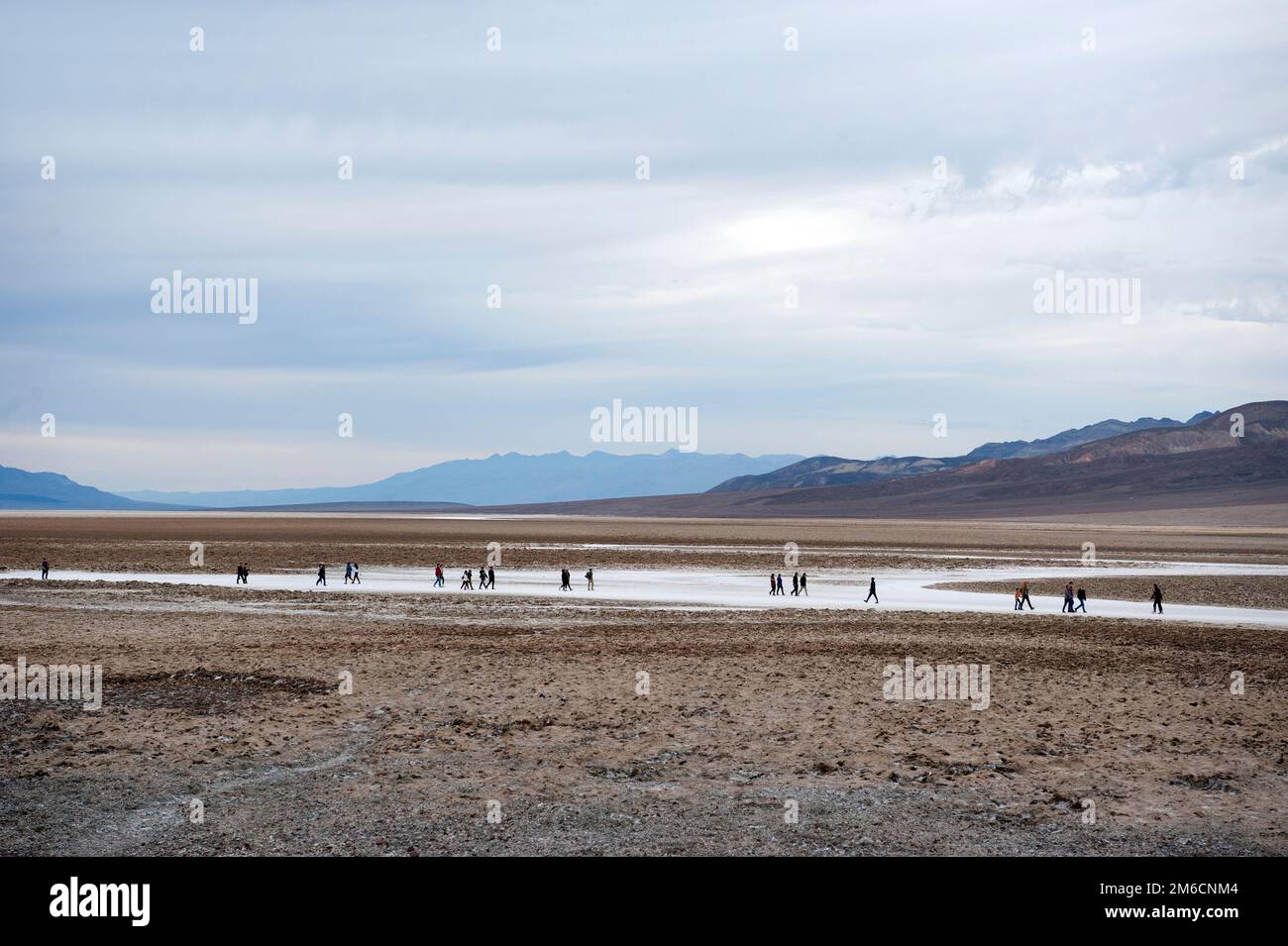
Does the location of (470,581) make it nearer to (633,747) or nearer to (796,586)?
(796,586)

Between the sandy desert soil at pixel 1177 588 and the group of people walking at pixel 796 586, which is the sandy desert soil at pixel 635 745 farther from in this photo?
the sandy desert soil at pixel 1177 588

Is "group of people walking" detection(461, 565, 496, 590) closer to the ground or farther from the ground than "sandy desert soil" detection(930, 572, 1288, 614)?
farther from the ground

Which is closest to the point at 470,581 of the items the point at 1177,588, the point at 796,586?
the point at 796,586

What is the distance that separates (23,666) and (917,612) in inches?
877

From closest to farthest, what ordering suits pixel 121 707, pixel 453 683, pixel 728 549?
pixel 121 707, pixel 453 683, pixel 728 549

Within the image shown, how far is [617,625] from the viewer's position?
26.5m

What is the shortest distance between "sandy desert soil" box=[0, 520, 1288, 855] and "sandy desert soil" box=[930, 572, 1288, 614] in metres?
11.1

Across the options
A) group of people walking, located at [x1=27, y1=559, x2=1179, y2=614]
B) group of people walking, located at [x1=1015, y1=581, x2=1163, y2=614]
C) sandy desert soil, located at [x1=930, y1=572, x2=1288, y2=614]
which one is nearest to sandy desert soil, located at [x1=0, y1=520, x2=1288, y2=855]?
group of people walking, located at [x1=1015, y1=581, x2=1163, y2=614]

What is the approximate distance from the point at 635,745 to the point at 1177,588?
33103mm

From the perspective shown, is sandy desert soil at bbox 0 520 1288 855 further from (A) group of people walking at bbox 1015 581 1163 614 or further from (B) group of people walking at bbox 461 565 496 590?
(B) group of people walking at bbox 461 565 496 590

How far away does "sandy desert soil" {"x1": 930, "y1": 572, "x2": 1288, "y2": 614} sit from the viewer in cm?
3475

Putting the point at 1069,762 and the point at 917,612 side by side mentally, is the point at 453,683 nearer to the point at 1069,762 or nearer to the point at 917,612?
the point at 1069,762

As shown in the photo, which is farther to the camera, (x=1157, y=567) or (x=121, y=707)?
(x=1157, y=567)
